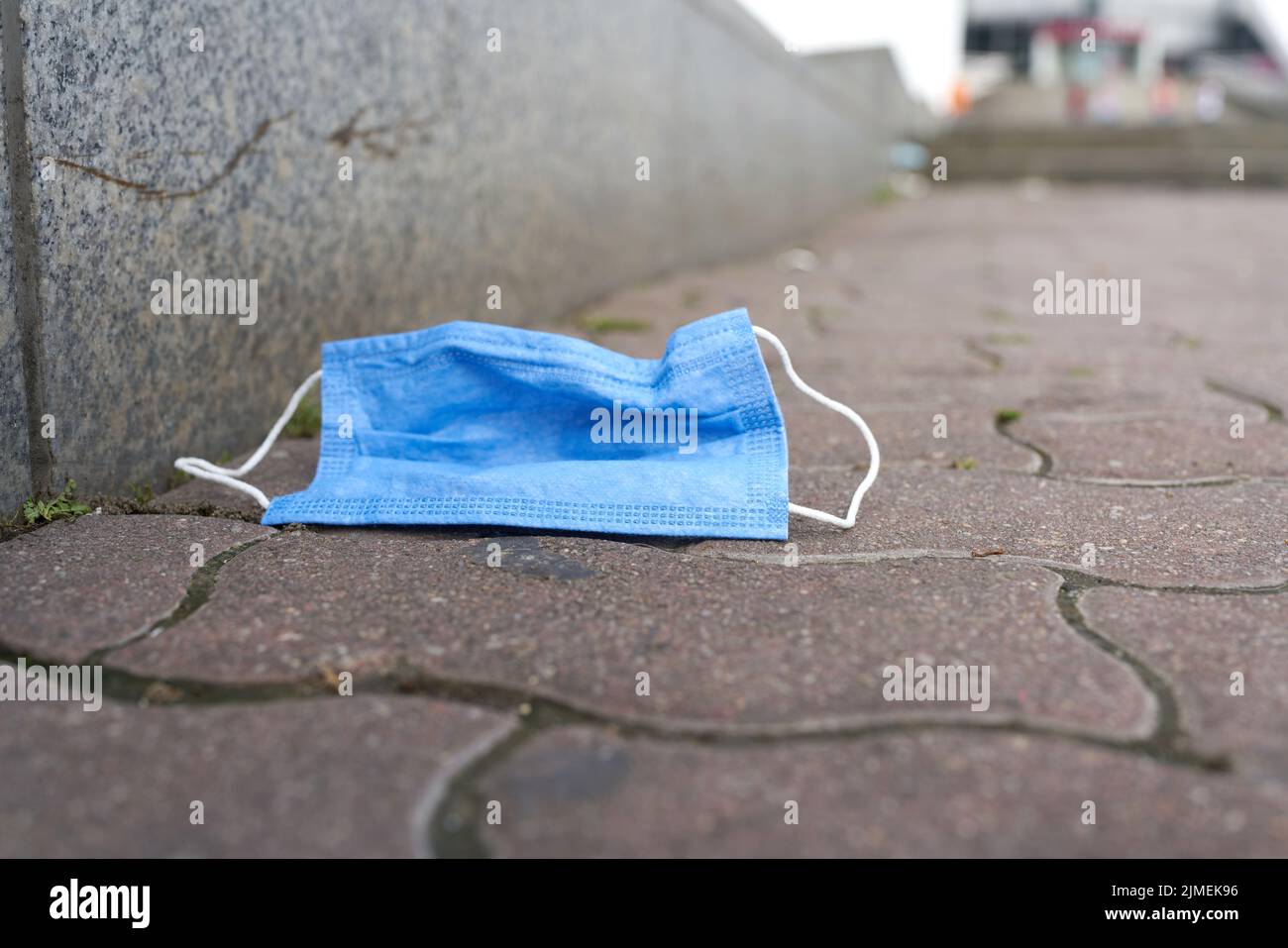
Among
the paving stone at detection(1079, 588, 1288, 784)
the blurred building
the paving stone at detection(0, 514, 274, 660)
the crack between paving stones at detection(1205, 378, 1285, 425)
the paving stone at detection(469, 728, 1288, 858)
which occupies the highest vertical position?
the blurred building

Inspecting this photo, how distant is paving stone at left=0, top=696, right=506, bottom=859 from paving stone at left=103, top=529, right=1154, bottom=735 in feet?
0.29

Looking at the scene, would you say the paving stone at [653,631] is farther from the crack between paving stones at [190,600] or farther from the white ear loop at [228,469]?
the white ear loop at [228,469]

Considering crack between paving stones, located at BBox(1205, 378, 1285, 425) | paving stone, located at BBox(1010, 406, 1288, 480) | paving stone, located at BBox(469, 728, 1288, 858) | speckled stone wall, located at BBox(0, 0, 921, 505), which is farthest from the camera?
crack between paving stones, located at BBox(1205, 378, 1285, 425)

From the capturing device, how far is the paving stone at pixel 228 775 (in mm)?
779

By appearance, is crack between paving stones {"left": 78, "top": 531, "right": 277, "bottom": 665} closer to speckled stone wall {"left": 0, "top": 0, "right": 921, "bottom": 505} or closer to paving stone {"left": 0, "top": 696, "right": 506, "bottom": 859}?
paving stone {"left": 0, "top": 696, "right": 506, "bottom": 859}

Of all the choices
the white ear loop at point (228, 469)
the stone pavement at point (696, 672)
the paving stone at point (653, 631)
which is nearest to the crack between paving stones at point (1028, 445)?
the stone pavement at point (696, 672)

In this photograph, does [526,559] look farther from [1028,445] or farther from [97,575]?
[1028,445]

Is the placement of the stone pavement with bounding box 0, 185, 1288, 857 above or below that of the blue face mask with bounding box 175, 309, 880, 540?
below

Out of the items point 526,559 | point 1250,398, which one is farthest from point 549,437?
point 1250,398

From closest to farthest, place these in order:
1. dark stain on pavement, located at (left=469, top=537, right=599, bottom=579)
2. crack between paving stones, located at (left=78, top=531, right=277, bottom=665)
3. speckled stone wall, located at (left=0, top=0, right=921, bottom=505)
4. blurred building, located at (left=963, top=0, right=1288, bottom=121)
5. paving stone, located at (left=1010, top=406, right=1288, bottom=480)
Answer: crack between paving stones, located at (left=78, top=531, right=277, bottom=665)
dark stain on pavement, located at (left=469, top=537, right=599, bottom=579)
speckled stone wall, located at (left=0, top=0, right=921, bottom=505)
paving stone, located at (left=1010, top=406, right=1288, bottom=480)
blurred building, located at (left=963, top=0, right=1288, bottom=121)

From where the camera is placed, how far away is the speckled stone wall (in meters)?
1.40

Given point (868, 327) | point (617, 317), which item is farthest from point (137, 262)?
point (868, 327)

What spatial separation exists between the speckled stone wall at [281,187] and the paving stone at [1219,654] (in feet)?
4.22

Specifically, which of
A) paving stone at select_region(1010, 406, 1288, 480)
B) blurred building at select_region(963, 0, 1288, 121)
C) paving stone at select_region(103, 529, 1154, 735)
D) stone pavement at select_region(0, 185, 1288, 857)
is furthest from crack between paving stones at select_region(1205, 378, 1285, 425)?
blurred building at select_region(963, 0, 1288, 121)
